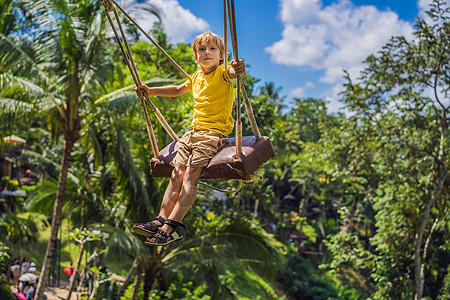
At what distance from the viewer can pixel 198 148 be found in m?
2.76

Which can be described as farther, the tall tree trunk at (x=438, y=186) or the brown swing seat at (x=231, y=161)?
the tall tree trunk at (x=438, y=186)

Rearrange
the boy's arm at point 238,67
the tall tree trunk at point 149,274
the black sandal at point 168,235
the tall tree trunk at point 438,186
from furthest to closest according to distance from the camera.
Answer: the tall tree trunk at point 438,186, the tall tree trunk at point 149,274, the boy's arm at point 238,67, the black sandal at point 168,235

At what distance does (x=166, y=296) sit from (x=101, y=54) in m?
6.94

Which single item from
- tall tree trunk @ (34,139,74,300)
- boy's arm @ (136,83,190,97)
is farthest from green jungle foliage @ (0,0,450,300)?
boy's arm @ (136,83,190,97)

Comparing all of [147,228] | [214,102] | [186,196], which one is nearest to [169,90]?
[214,102]

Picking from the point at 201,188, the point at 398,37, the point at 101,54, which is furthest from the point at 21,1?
the point at 398,37

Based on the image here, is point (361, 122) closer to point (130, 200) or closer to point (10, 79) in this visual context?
point (130, 200)

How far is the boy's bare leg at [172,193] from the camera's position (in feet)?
8.71

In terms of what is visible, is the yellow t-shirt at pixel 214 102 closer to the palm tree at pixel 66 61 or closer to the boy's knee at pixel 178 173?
the boy's knee at pixel 178 173

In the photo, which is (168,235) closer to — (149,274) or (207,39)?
(207,39)

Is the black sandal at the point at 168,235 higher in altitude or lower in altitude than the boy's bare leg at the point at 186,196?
lower

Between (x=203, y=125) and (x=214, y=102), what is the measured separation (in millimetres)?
153

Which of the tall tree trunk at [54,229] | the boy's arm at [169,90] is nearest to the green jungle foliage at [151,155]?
the tall tree trunk at [54,229]

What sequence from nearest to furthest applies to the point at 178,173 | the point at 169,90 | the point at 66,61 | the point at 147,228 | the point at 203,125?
the point at 147,228 → the point at 178,173 → the point at 203,125 → the point at 169,90 → the point at 66,61
